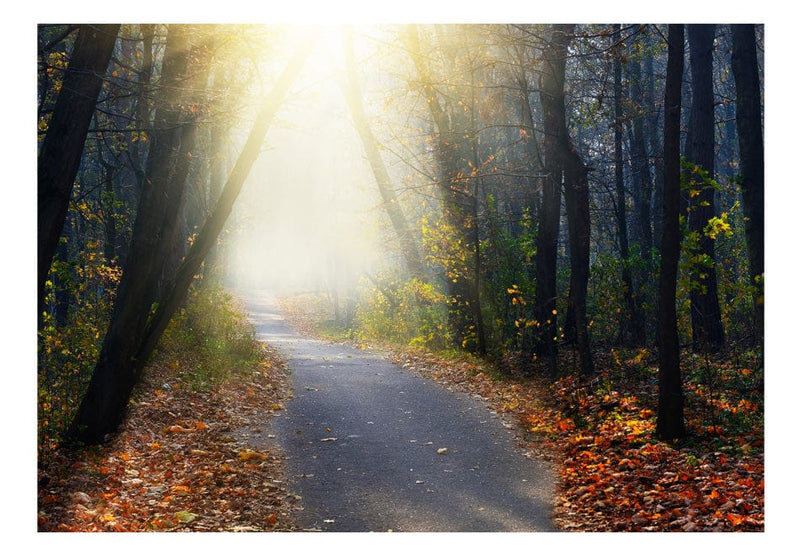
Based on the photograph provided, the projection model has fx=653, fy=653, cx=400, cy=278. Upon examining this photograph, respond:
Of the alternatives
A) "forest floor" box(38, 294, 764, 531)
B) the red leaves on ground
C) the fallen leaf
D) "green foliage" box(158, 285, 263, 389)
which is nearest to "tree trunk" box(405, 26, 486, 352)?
"forest floor" box(38, 294, 764, 531)

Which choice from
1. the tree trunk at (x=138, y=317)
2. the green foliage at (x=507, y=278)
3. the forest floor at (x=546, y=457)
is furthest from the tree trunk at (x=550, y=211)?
the tree trunk at (x=138, y=317)

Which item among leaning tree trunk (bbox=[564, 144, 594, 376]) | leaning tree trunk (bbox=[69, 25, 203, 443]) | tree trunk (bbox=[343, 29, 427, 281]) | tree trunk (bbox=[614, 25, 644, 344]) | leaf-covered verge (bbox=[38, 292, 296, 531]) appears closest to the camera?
leaf-covered verge (bbox=[38, 292, 296, 531])

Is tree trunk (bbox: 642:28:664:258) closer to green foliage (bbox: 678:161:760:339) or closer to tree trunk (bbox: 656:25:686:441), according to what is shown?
green foliage (bbox: 678:161:760:339)

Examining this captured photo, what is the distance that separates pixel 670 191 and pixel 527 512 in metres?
3.46

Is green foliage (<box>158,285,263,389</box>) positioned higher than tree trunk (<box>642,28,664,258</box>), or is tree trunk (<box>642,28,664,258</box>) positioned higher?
tree trunk (<box>642,28,664,258</box>)

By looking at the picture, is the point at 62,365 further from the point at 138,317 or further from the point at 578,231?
the point at 578,231

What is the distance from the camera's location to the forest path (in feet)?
18.4

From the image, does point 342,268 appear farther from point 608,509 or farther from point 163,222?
point 608,509

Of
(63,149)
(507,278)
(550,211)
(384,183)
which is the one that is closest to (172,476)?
(63,149)

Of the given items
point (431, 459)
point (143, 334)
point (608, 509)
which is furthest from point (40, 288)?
point (608, 509)

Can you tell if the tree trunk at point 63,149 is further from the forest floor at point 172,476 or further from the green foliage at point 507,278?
the green foliage at point 507,278

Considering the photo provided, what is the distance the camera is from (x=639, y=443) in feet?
23.1

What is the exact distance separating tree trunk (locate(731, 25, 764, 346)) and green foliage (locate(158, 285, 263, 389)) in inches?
320

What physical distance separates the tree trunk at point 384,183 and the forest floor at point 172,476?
6.61 metres
